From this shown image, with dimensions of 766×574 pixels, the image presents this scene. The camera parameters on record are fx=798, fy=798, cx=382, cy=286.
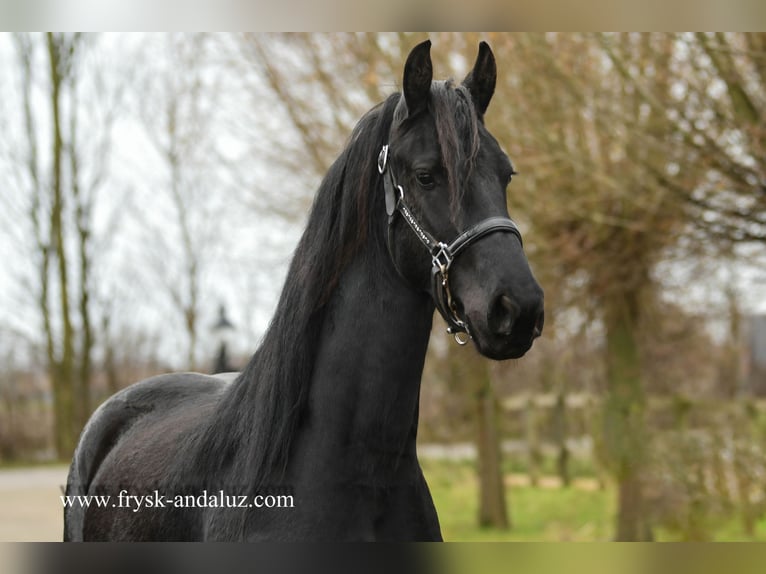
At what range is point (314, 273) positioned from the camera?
7.29 ft

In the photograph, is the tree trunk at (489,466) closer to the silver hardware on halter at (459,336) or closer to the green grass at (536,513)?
the green grass at (536,513)

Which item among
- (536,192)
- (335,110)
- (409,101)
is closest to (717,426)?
(536,192)

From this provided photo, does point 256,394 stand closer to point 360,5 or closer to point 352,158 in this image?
point 352,158

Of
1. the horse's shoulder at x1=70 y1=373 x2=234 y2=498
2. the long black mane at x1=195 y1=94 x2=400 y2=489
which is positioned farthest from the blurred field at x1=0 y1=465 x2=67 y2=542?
the long black mane at x1=195 y1=94 x2=400 y2=489

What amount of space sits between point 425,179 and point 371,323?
42 cm

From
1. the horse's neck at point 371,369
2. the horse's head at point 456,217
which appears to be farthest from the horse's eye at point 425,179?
the horse's neck at point 371,369

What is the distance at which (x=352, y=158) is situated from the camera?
90.3 inches

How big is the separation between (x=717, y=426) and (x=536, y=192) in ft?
10.5

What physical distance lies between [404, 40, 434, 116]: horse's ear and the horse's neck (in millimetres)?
454

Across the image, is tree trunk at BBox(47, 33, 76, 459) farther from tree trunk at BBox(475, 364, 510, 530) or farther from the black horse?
the black horse

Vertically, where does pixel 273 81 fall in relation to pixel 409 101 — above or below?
above

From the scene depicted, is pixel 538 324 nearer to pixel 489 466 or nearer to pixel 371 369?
pixel 371 369

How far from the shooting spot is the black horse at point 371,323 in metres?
2.09

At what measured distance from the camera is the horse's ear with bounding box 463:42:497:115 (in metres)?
2.32
